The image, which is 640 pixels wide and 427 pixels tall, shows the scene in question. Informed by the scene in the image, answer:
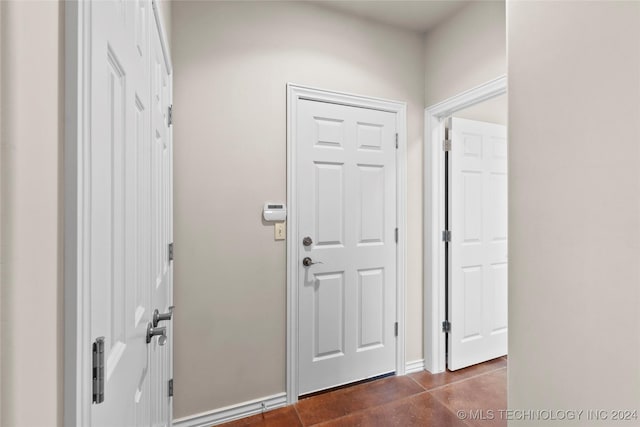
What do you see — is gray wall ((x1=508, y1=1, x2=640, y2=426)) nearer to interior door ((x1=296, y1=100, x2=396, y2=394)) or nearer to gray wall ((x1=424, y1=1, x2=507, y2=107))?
gray wall ((x1=424, y1=1, x2=507, y2=107))

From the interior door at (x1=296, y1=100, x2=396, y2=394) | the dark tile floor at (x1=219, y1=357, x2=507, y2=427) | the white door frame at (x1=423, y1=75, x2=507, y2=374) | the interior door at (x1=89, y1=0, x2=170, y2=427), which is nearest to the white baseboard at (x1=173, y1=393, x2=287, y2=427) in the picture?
the dark tile floor at (x1=219, y1=357, x2=507, y2=427)

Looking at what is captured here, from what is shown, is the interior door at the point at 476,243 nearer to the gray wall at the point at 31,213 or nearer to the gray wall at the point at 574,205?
the gray wall at the point at 574,205

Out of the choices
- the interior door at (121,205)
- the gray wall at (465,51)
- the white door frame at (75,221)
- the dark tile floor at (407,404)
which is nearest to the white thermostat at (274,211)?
the interior door at (121,205)

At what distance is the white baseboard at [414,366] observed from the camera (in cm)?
238

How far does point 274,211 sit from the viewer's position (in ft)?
6.50

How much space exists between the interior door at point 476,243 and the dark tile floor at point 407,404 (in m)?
0.26

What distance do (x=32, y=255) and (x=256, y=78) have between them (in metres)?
1.87

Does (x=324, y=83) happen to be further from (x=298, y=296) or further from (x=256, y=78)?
(x=298, y=296)

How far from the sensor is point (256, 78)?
1.96m

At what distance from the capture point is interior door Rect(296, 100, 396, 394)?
208 cm

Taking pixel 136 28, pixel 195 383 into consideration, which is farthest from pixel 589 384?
pixel 195 383

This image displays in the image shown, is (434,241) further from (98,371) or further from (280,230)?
(98,371)

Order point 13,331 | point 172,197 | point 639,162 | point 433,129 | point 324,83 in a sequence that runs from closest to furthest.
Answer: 1. point 13,331
2. point 639,162
3. point 172,197
4. point 324,83
5. point 433,129

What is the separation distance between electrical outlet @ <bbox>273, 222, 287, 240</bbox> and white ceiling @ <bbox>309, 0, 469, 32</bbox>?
1.50m
